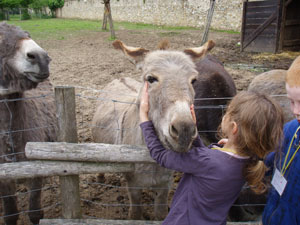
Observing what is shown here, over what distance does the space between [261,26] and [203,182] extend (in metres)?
11.5

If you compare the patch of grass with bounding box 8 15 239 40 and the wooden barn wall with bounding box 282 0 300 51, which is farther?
the patch of grass with bounding box 8 15 239 40

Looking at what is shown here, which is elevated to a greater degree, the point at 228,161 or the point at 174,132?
the point at 174,132

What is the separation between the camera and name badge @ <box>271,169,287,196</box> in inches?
73.9

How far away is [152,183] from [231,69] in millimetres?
6594

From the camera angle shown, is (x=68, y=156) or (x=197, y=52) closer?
(x=68, y=156)

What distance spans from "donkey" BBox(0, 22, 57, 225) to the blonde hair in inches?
70.7

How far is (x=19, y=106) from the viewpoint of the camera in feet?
9.15

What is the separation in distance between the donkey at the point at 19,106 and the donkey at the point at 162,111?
0.81 metres

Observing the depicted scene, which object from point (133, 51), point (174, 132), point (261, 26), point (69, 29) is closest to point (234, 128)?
point (174, 132)

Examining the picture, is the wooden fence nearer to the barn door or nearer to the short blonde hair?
the short blonde hair

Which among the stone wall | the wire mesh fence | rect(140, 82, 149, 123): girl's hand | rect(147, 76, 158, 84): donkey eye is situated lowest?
the wire mesh fence

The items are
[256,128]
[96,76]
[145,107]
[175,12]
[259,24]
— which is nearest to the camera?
[256,128]

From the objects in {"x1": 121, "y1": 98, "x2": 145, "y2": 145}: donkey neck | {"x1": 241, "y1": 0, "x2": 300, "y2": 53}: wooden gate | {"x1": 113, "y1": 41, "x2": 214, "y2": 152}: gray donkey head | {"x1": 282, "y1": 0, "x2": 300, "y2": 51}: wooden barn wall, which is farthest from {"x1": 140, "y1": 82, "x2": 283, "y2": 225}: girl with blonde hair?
{"x1": 282, "y1": 0, "x2": 300, "y2": 51}: wooden barn wall

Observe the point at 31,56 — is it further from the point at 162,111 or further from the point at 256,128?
the point at 256,128
